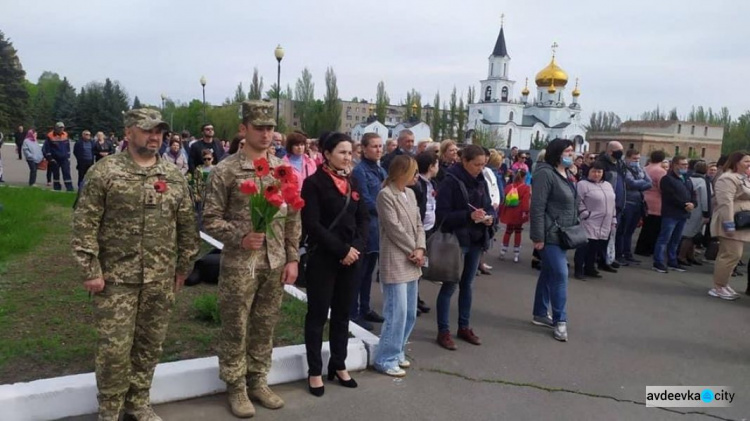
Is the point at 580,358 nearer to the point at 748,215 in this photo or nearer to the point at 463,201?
the point at 463,201

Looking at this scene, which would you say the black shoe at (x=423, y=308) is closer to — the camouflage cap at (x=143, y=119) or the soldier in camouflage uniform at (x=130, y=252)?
the soldier in camouflage uniform at (x=130, y=252)

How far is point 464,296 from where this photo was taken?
548cm

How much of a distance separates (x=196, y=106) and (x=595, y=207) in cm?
7652

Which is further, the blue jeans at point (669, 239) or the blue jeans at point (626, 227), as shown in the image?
the blue jeans at point (626, 227)

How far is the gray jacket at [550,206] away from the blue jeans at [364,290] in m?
1.74

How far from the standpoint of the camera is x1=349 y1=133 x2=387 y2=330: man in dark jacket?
5609 mm

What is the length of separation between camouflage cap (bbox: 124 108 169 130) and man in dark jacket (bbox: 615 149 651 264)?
845cm

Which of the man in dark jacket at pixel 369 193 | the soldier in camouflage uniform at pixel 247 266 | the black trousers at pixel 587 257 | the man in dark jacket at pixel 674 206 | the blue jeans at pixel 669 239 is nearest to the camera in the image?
the soldier in camouflage uniform at pixel 247 266

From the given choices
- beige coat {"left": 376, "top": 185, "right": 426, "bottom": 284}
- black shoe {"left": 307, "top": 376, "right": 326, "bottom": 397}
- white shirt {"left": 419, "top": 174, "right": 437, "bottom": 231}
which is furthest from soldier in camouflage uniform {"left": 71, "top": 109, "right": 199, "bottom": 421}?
white shirt {"left": 419, "top": 174, "right": 437, "bottom": 231}

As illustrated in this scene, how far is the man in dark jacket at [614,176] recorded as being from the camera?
9047 mm

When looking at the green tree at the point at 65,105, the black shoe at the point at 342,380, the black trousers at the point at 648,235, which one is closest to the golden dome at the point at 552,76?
the green tree at the point at 65,105

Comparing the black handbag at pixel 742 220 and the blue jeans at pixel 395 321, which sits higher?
the black handbag at pixel 742 220

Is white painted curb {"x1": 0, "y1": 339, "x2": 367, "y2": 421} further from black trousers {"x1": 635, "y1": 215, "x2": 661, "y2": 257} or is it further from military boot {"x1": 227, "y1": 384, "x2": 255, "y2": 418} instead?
black trousers {"x1": 635, "y1": 215, "x2": 661, "y2": 257}

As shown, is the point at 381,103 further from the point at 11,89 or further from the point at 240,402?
the point at 240,402
